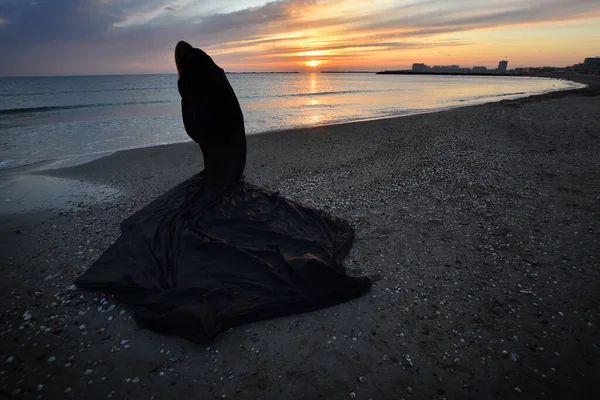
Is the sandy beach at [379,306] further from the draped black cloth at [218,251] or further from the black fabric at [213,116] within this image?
the black fabric at [213,116]

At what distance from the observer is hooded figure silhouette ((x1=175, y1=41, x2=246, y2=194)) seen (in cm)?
520

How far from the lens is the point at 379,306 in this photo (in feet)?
13.9

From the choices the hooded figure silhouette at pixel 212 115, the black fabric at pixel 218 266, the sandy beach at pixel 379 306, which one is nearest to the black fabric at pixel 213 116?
the hooded figure silhouette at pixel 212 115

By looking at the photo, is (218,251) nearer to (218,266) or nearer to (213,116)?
(218,266)

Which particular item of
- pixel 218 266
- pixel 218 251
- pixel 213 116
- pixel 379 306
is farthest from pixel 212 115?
pixel 379 306

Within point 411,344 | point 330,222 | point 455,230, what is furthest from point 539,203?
point 411,344

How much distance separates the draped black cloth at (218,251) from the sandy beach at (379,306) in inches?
10.0

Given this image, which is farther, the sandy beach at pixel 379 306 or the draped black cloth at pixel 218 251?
the draped black cloth at pixel 218 251

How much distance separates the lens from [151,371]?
11.0ft

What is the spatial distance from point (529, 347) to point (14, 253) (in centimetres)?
814

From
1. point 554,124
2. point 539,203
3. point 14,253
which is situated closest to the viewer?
point 14,253

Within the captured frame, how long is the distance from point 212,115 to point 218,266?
2.73 m

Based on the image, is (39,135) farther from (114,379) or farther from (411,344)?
(411,344)

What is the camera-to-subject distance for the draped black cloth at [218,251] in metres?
3.91
